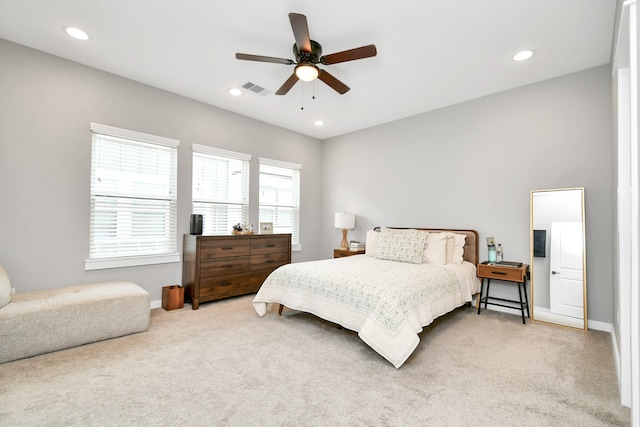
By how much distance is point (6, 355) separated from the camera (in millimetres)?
2340

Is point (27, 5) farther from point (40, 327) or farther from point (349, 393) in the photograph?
point (349, 393)

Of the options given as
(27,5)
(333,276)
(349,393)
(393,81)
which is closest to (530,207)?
(393,81)

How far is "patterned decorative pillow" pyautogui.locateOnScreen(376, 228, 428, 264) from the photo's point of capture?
3.85 m

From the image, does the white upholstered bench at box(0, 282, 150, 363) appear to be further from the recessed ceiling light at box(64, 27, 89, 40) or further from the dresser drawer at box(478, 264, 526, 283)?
the dresser drawer at box(478, 264, 526, 283)

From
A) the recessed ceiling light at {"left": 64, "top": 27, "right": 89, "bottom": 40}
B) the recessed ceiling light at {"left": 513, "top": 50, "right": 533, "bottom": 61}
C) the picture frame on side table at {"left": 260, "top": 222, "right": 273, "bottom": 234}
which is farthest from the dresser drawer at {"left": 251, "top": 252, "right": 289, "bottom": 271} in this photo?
the recessed ceiling light at {"left": 513, "top": 50, "right": 533, "bottom": 61}

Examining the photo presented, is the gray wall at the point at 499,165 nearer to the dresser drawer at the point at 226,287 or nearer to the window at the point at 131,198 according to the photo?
the dresser drawer at the point at 226,287

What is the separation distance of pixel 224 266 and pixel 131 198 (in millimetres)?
1437

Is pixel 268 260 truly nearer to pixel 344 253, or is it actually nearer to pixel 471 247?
pixel 344 253

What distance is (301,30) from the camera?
7.47 feet

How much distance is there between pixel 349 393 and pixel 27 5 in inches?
155

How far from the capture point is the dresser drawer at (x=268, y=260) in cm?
448

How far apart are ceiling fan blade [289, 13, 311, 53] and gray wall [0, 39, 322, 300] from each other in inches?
64.8

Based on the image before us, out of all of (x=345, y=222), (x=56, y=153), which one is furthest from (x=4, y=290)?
(x=345, y=222)

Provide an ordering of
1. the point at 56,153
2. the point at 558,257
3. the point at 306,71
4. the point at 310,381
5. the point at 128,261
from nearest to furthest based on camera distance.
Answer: the point at 310,381 → the point at 306,71 → the point at 56,153 → the point at 558,257 → the point at 128,261
